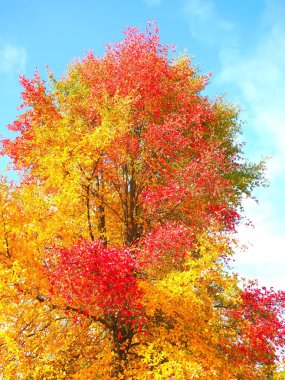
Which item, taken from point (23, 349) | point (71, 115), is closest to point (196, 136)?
point (71, 115)

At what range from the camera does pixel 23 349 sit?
12375 millimetres

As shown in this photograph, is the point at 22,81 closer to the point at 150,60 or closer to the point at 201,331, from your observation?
the point at 150,60

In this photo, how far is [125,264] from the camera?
12.9 m

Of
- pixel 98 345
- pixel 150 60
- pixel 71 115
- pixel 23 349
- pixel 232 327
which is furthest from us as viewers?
pixel 150 60

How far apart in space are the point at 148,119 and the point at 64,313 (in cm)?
1087

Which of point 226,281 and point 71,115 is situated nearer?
point 226,281

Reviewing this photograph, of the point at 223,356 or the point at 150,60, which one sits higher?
the point at 150,60

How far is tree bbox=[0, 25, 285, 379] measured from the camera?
41.1 ft

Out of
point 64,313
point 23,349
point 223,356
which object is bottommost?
point 223,356

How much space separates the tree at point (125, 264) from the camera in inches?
494

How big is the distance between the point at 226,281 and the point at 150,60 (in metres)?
14.0

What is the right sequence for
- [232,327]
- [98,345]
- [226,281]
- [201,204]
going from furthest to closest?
[201,204]
[98,345]
[232,327]
[226,281]

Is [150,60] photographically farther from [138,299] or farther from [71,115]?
[138,299]

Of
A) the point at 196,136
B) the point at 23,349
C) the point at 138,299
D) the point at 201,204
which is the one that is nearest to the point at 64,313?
the point at 23,349
